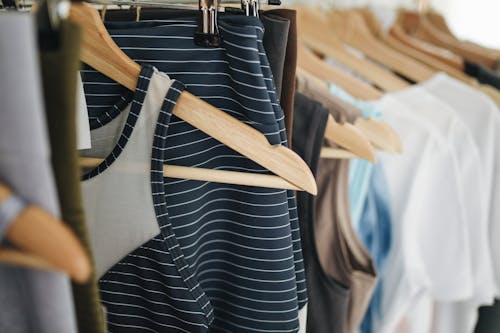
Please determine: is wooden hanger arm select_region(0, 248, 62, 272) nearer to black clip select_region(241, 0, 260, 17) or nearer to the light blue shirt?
black clip select_region(241, 0, 260, 17)

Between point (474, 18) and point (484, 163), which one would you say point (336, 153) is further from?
point (474, 18)

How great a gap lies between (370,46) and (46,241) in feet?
3.11

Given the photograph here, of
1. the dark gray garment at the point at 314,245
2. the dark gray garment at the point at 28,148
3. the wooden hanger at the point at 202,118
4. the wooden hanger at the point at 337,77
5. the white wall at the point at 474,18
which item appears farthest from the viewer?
the white wall at the point at 474,18

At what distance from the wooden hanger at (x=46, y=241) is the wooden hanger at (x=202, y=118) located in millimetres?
221

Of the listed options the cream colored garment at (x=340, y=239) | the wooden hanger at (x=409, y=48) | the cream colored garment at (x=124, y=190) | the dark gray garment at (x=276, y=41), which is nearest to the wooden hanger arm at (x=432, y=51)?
the wooden hanger at (x=409, y=48)

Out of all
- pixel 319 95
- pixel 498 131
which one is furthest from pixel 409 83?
pixel 319 95

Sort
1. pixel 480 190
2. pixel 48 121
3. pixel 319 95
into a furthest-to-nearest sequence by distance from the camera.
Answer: pixel 480 190 → pixel 319 95 → pixel 48 121

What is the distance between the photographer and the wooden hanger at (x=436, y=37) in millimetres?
1128

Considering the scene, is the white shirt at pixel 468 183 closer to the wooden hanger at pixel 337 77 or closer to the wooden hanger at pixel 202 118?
the wooden hanger at pixel 337 77

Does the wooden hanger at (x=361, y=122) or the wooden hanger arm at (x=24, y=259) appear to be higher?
the wooden hanger arm at (x=24, y=259)

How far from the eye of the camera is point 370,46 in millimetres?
1066

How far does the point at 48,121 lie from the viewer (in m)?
0.28

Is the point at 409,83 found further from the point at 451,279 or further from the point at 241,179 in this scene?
the point at 241,179

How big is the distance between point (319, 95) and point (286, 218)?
0.26 meters
